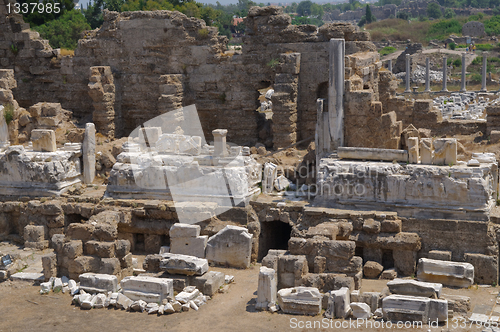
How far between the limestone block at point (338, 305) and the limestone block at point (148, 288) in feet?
9.13

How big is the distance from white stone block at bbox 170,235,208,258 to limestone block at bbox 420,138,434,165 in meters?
4.60

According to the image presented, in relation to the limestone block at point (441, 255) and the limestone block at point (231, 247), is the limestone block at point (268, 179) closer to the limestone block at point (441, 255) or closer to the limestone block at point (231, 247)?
the limestone block at point (231, 247)

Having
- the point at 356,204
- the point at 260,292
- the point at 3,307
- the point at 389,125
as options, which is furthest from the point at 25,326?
the point at 389,125

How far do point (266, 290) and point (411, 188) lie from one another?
3.76m

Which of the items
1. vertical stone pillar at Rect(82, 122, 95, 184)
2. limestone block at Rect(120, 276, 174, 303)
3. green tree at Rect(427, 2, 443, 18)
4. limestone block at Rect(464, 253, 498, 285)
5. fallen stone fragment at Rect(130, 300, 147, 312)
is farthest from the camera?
green tree at Rect(427, 2, 443, 18)

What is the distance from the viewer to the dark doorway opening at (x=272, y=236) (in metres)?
14.7

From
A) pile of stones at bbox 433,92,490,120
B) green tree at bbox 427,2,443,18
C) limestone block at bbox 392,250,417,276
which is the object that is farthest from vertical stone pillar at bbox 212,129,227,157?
green tree at bbox 427,2,443,18

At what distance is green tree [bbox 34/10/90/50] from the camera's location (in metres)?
32.9

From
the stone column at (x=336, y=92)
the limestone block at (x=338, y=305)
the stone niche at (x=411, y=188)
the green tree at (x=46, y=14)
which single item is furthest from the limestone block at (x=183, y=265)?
the green tree at (x=46, y=14)

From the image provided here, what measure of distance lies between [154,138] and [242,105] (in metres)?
4.11

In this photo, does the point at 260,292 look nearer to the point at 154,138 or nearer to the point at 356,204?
the point at 356,204

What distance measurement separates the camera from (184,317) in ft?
38.1

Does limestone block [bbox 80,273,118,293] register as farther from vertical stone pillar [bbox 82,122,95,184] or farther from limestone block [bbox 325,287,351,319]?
vertical stone pillar [bbox 82,122,95,184]

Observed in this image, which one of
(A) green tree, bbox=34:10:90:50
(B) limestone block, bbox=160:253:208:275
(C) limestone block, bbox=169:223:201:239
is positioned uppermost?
(A) green tree, bbox=34:10:90:50
